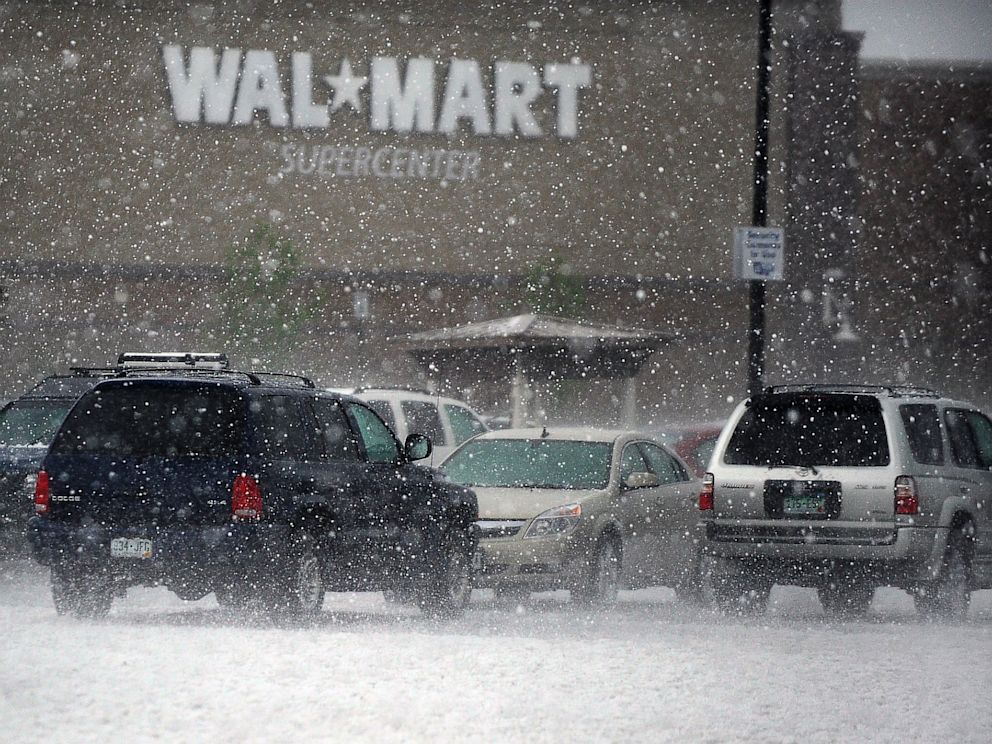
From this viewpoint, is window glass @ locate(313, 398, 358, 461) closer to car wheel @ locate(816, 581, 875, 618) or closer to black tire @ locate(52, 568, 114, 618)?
black tire @ locate(52, 568, 114, 618)

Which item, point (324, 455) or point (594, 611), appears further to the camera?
point (594, 611)

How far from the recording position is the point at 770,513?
14555mm

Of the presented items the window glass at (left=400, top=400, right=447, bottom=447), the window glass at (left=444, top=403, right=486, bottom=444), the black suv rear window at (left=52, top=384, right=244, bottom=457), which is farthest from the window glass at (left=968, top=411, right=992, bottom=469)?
the window glass at (left=444, top=403, right=486, bottom=444)

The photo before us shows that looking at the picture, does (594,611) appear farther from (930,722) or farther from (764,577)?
(930,722)

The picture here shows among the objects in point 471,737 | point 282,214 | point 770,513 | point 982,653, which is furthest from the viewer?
point 282,214

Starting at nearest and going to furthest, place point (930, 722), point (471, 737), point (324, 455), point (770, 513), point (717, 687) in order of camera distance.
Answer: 1. point (471, 737)
2. point (930, 722)
3. point (717, 687)
4. point (324, 455)
5. point (770, 513)

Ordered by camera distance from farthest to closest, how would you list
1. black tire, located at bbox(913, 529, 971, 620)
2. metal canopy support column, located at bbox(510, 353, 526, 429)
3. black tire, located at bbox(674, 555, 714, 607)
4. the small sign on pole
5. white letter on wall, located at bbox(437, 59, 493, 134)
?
white letter on wall, located at bbox(437, 59, 493, 134) → metal canopy support column, located at bbox(510, 353, 526, 429) → the small sign on pole → black tire, located at bbox(674, 555, 714, 607) → black tire, located at bbox(913, 529, 971, 620)

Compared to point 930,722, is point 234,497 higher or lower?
higher

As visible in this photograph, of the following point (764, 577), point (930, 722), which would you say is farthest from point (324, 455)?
point (930, 722)

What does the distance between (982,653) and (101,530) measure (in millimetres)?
6031

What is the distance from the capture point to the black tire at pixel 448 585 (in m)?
14.1

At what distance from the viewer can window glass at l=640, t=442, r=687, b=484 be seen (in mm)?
16719

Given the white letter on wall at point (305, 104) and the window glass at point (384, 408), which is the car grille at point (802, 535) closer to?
the window glass at point (384, 408)

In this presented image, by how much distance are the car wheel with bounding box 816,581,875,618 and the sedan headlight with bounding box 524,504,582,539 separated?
213 cm
